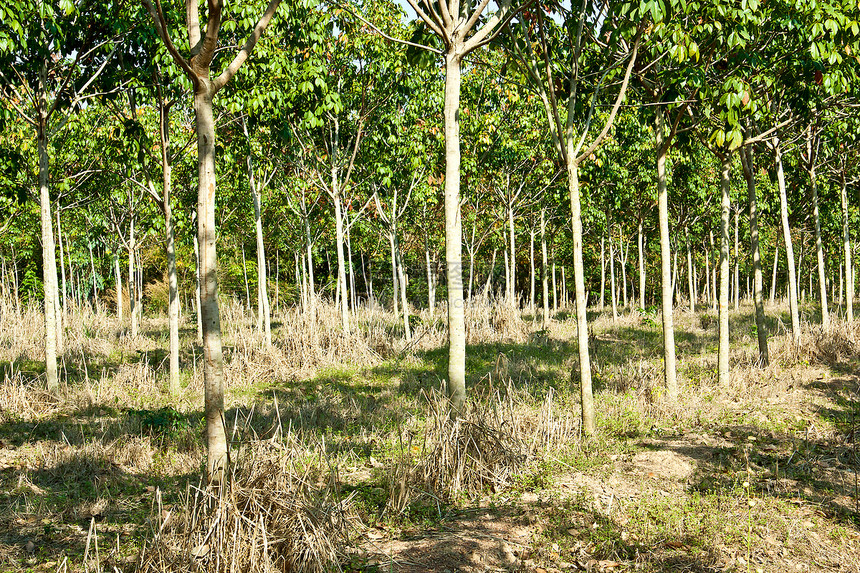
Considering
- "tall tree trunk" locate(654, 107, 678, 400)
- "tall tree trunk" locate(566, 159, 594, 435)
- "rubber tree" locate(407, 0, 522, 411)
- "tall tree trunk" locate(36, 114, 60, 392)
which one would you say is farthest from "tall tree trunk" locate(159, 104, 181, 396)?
"tall tree trunk" locate(654, 107, 678, 400)

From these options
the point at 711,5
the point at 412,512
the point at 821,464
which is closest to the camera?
the point at 412,512

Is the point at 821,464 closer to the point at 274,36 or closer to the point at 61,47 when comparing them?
the point at 274,36

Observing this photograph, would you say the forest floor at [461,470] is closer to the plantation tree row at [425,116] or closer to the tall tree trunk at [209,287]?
the tall tree trunk at [209,287]

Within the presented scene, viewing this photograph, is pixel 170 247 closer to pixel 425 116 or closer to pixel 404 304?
pixel 404 304

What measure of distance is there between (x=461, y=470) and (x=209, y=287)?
99.6 inches

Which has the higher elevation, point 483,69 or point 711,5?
point 483,69

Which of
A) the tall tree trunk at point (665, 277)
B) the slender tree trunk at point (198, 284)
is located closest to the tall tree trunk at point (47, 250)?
the slender tree trunk at point (198, 284)

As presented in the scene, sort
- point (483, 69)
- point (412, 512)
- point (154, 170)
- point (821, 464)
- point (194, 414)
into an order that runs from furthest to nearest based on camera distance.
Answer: point (483, 69) → point (154, 170) → point (194, 414) → point (821, 464) → point (412, 512)

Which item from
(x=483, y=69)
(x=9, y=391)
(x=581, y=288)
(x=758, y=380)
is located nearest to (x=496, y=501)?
(x=581, y=288)

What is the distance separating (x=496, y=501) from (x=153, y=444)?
12.3 ft

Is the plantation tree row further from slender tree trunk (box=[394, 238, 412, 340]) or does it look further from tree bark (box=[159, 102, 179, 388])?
slender tree trunk (box=[394, 238, 412, 340])

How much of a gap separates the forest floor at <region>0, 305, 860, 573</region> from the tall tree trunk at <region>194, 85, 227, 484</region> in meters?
0.23

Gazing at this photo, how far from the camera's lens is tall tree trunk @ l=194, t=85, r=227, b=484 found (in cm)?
312

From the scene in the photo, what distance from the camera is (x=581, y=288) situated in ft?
18.3
